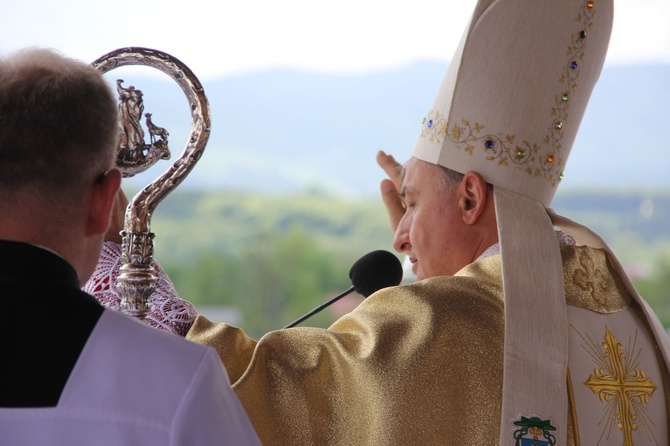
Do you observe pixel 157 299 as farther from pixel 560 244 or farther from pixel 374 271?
pixel 560 244

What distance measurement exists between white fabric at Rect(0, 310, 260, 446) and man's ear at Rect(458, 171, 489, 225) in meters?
1.20

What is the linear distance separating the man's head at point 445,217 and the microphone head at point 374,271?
0.43 ft

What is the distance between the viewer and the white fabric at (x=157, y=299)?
82.7 inches

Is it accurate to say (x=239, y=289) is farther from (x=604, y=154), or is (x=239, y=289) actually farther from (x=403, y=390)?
(x=403, y=390)

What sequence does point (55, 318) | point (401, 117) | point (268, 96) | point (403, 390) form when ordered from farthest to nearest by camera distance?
point (268, 96) < point (401, 117) < point (403, 390) < point (55, 318)

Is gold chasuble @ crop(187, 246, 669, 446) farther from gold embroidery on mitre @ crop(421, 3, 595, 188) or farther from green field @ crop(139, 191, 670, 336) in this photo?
green field @ crop(139, 191, 670, 336)

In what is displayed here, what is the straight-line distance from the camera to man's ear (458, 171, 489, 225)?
7.70ft

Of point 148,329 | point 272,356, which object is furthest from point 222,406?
point 272,356

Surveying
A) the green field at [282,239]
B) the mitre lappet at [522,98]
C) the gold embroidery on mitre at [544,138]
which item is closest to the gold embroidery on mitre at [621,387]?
the mitre lappet at [522,98]

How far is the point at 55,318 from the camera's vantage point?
1.21m

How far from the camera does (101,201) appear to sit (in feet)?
4.21

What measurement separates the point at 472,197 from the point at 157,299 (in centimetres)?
78

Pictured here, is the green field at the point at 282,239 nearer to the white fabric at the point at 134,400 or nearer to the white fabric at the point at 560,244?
the white fabric at the point at 560,244

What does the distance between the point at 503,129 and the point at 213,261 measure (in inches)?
436
